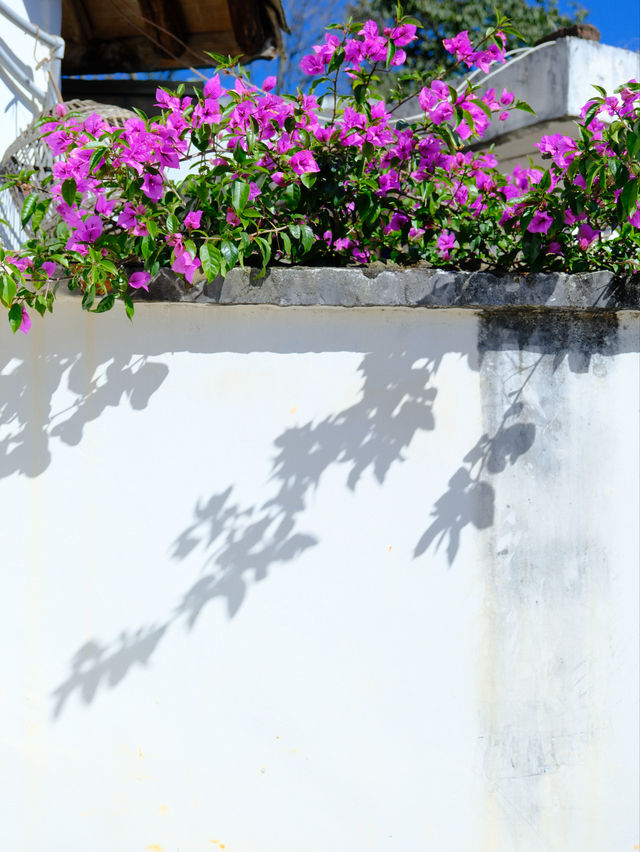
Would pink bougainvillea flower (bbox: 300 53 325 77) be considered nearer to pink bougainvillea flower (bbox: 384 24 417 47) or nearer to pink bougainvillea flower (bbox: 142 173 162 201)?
pink bougainvillea flower (bbox: 384 24 417 47)

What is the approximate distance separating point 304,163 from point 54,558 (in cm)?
149

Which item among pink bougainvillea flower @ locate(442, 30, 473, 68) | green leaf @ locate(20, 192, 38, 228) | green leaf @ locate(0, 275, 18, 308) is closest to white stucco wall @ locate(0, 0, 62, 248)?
green leaf @ locate(20, 192, 38, 228)

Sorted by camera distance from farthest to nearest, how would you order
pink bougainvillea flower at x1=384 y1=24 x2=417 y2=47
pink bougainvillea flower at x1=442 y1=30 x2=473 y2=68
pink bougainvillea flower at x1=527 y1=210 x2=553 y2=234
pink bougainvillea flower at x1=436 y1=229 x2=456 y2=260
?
pink bougainvillea flower at x1=436 y1=229 x2=456 y2=260 → pink bougainvillea flower at x1=527 y1=210 x2=553 y2=234 → pink bougainvillea flower at x1=442 y1=30 x2=473 y2=68 → pink bougainvillea flower at x1=384 y1=24 x2=417 y2=47

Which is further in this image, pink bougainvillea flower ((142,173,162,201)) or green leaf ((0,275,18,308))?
pink bougainvillea flower ((142,173,162,201))

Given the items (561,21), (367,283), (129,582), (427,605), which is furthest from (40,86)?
(561,21)

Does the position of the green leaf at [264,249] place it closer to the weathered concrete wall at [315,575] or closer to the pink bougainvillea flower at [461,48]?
the weathered concrete wall at [315,575]

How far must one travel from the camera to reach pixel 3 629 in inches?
99.5

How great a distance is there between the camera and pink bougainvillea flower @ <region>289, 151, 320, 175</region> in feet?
8.15

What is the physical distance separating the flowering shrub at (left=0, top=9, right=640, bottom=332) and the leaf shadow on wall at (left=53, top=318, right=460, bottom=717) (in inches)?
16.8

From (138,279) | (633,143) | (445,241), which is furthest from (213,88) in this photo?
(633,143)

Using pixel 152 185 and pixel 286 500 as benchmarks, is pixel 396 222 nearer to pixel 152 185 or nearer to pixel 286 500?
pixel 152 185

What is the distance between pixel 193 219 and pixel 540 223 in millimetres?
1156

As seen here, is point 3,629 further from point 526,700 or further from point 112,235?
point 526,700

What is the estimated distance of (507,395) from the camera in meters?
2.77
